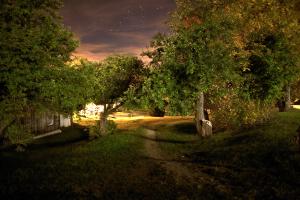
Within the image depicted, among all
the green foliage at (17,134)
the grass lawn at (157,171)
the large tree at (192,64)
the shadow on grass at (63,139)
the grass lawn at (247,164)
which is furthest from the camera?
the shadow on grass at (63,139)

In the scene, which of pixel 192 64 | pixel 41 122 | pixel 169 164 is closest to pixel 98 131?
pixel 41 122

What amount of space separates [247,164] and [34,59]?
43.9 ft

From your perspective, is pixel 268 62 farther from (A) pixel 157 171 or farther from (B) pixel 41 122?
(B) pixel 41 122

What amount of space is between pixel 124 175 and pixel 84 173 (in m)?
2.12

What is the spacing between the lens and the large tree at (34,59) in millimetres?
18688

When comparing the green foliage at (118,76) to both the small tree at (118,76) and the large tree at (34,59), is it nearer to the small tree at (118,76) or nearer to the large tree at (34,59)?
the small tree at (118,76)

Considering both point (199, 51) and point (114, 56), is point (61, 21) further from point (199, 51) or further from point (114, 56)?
point (199, 51)

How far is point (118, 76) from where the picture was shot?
30.5m

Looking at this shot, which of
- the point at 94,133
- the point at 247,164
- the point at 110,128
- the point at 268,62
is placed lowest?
the point at 247,164

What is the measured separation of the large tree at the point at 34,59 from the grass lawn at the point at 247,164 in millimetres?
9101

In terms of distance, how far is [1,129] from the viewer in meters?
22.7

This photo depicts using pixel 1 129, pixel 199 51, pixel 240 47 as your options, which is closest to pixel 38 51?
pixel 1 129

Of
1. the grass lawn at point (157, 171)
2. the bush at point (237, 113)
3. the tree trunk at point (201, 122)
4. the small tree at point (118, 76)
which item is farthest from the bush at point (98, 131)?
the bush at point (237, 113)

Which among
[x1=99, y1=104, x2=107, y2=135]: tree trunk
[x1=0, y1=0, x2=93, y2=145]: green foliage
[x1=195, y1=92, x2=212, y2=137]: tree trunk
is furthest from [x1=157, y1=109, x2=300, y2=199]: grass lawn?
[x1=0, y1=0, x2=93, y2=145]: green foliage
